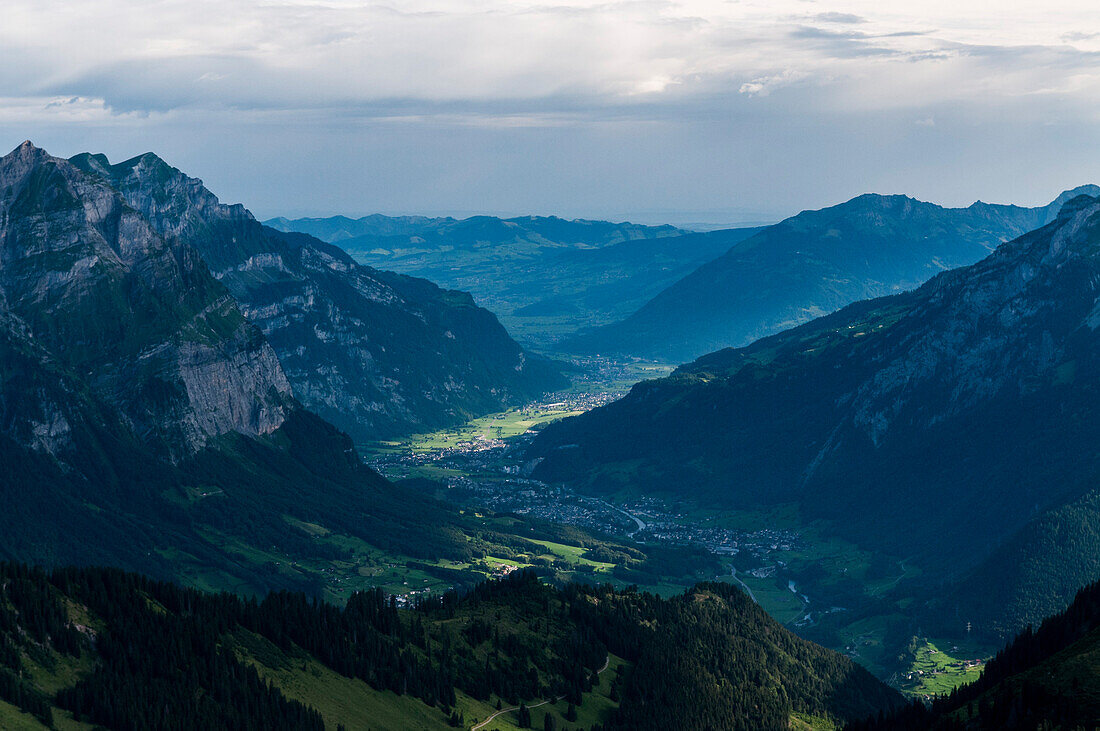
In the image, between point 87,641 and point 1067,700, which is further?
point 87,641

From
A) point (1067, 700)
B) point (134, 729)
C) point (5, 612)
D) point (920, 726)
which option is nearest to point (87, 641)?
point (5, 612)

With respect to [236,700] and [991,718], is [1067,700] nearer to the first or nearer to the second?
[991,718]

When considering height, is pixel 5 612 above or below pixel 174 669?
above

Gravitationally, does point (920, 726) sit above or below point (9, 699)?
below

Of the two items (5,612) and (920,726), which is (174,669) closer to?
(5,612)

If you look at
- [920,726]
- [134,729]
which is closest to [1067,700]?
[920,726]

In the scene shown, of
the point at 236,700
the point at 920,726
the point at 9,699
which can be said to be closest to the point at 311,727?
the point at 236,700

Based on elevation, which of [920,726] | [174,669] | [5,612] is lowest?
[920,726]

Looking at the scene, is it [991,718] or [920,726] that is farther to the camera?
[920,726]
